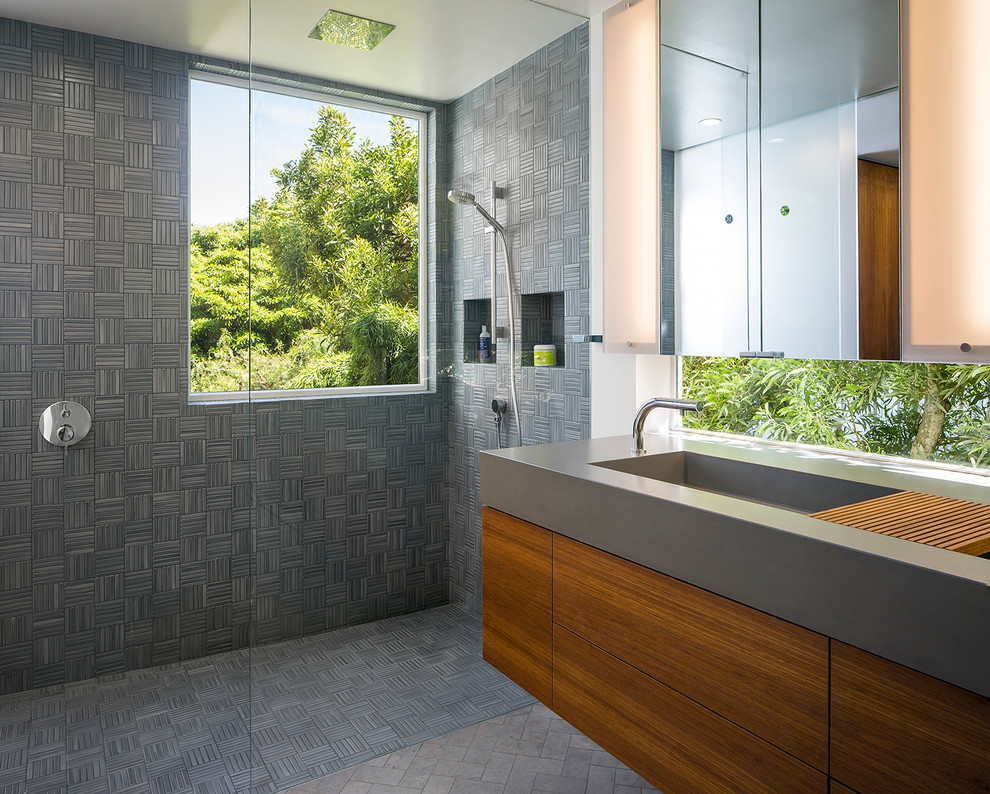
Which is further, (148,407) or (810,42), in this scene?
(148,407)

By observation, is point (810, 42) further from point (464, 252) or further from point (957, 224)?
point (464, 252)

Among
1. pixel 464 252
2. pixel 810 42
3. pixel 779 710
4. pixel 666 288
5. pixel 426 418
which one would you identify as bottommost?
pixel 779 710

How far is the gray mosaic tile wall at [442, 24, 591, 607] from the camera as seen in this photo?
2.27m

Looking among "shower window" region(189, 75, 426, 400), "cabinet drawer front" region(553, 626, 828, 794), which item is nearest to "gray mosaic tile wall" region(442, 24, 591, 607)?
"shower window" region(189, 75, 426, 400)

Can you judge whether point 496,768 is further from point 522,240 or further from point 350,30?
point 350,30

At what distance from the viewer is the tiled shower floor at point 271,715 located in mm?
2084

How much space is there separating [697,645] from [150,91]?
9.38 feet

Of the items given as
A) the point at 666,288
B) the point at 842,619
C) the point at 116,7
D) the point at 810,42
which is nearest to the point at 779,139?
the point at 810,42

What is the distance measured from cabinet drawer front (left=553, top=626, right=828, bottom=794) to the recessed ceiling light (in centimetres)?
181

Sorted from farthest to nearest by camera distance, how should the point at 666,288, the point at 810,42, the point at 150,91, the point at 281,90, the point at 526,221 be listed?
the point at 150,91
the point at 526,221
the point at 666,288
the point at 281,90
the point at 810,42

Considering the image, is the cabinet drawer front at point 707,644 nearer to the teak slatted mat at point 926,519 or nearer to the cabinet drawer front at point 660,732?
the cabinet drawer front at point 660,732

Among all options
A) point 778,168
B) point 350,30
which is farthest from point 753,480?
point 350,30

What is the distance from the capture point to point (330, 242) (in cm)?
205

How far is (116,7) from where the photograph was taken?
7.93 feet
